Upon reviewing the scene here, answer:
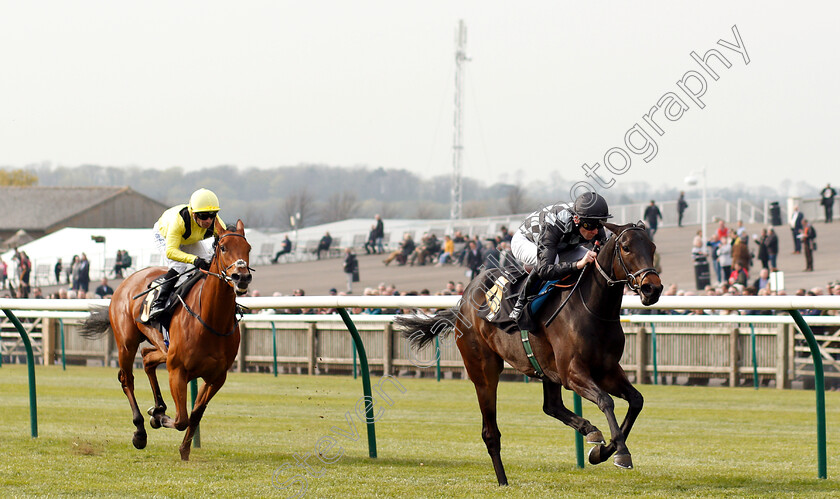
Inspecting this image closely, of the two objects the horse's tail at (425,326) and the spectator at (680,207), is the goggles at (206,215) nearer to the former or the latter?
the horse's tail at (425,326)

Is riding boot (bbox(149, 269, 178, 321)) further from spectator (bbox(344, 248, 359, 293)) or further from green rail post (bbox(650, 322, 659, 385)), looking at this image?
spectator (bbox(344, 248, 359, 293))

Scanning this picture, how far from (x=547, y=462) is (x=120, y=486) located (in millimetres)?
2680

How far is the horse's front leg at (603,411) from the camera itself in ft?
16.1

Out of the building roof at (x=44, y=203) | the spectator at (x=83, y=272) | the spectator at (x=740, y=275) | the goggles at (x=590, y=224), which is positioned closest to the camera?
the goggles at (x=590, y=224)

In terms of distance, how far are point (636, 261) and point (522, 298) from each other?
0.85 metres

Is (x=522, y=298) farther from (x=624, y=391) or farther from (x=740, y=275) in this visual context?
(x=740, y=275)

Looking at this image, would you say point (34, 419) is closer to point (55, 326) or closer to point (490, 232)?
point (55, 326)

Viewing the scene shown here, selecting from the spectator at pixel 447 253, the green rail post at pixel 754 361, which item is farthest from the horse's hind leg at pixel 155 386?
the spectator at pixel 447 253

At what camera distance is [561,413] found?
579cm

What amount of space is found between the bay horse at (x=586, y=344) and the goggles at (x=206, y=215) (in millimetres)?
1812

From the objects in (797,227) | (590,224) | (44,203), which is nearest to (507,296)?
(590,224)

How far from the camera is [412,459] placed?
22.7 ft

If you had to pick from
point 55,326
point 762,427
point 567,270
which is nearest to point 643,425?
point 762,427

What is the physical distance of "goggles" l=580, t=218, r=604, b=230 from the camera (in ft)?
18.4
